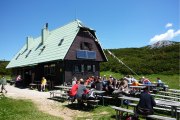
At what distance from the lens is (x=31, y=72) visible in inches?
1342

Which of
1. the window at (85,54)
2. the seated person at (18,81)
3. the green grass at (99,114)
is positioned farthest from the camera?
the seated person at (18,81)

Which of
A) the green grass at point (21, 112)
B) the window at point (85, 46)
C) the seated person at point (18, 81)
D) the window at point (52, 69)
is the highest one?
the window at point (85, 46)

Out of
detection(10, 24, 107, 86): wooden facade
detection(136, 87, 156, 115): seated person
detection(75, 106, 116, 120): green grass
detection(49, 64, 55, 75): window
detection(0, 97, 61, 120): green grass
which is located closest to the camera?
detection(136, 87, 156, 115): seated person

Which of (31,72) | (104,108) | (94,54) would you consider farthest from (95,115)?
(31,72)

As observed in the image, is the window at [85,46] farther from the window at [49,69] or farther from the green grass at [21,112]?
the green grass at [21,112]

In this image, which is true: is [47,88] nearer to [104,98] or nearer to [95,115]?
[104,98]

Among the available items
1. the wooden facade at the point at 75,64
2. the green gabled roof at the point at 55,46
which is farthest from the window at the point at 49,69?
the green gabled roof at the point at 55,46

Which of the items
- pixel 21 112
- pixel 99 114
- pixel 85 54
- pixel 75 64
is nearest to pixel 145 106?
pixel 99 114

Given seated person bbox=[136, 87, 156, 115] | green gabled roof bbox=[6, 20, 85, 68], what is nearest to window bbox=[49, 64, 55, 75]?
green gabled roof bbox=[6, 20, 85, 68]

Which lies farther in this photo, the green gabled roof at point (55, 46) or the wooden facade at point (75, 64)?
the green gabled roof at point (55, 46)

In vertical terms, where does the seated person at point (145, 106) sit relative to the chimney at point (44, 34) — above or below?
below

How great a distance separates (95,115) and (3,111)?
201 inches

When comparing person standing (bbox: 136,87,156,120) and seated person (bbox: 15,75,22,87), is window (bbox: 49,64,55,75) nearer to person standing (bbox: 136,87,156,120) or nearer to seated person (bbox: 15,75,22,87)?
seated person (bbox: 15,75,22,87)

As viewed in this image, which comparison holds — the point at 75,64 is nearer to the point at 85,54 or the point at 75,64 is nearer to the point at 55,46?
the point at 85,54
